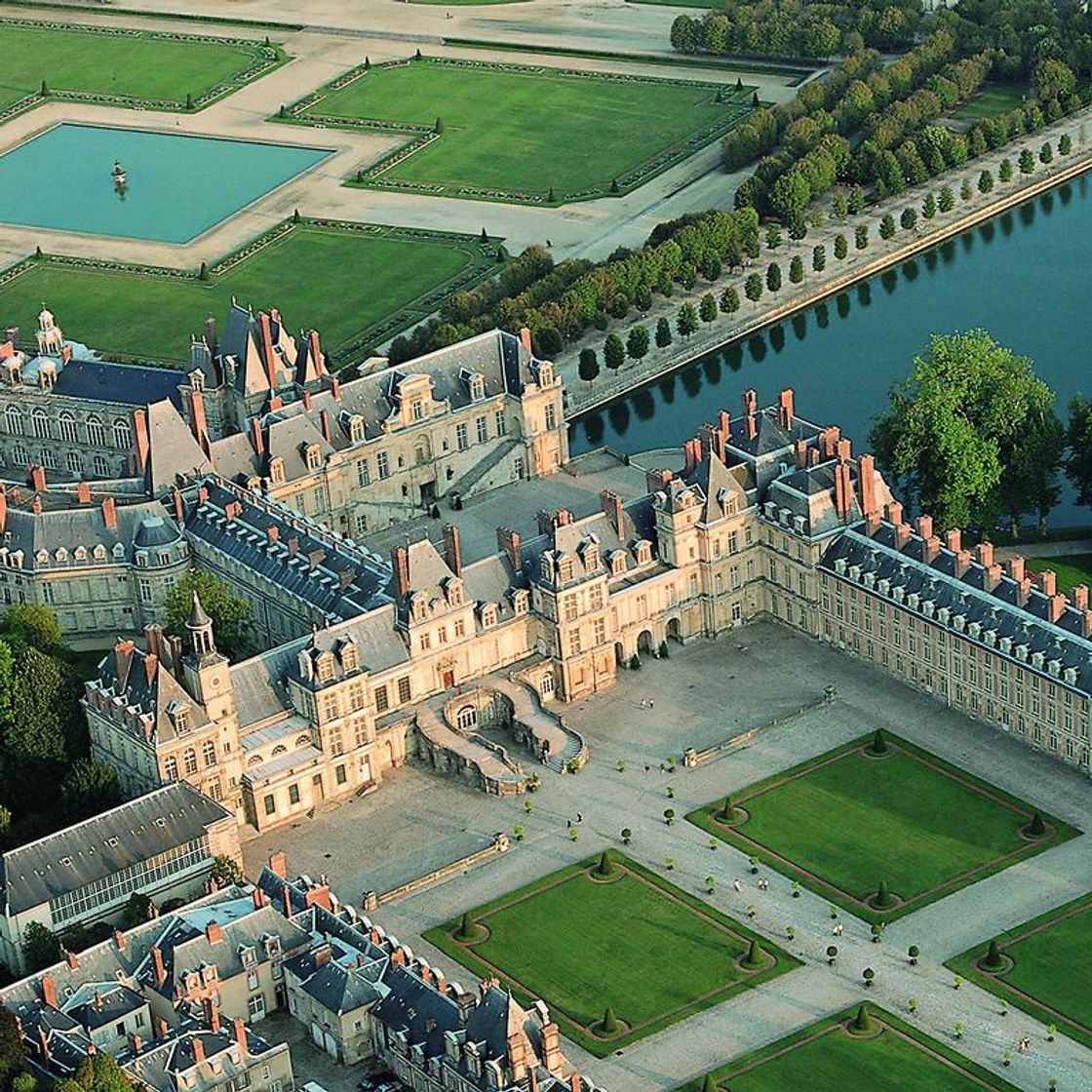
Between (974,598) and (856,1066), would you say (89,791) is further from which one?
(974,598)

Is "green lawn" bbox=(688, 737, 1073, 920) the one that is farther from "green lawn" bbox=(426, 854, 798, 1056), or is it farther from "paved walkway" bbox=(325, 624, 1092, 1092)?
"green lawn" bbox=(426, 854, 798, 1056)

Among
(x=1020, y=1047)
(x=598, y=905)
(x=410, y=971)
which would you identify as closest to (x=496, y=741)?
(x=598, y=905)

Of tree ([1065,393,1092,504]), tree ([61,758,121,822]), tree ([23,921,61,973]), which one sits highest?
tree ([1065,393,1092,504])

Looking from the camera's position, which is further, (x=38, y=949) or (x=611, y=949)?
(x=611, y=949)

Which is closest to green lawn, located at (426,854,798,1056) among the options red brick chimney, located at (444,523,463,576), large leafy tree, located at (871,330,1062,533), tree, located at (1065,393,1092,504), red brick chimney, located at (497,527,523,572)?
red brick chimney, located at (444,523,463,576)

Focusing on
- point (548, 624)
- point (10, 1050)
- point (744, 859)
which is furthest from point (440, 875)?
point (10, 1050)

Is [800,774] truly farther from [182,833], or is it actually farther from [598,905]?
[182,833]
